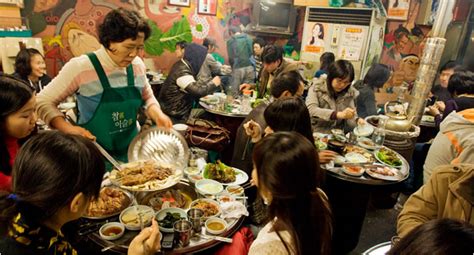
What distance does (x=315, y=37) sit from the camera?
27.2 ft

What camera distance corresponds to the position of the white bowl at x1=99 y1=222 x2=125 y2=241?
1839mm

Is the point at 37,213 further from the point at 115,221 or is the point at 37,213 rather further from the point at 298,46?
the point at 298,46

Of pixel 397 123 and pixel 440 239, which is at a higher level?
pixel 440 239

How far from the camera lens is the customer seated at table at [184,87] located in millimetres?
4934

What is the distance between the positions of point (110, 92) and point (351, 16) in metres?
7.14

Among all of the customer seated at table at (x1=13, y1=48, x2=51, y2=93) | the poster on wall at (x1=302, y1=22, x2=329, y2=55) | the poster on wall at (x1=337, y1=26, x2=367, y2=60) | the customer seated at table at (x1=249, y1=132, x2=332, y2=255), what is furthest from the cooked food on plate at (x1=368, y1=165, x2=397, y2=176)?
the poster on wall at (x1=302, y1=22, x2=329, y2=55)

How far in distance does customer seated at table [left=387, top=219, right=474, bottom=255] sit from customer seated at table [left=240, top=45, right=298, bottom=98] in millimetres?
3994

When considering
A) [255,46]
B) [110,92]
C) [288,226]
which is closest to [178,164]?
[110,92]

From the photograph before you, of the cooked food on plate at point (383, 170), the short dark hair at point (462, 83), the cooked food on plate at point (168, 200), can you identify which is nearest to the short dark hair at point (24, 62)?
the cooked food on plate at point (168, 200)

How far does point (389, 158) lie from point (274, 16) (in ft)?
20.9

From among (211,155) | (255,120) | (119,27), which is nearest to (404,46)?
(211,155)

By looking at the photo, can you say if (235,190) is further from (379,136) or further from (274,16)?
(274,16)

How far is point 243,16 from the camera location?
344 inches

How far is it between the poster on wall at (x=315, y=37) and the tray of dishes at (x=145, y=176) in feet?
23.0
